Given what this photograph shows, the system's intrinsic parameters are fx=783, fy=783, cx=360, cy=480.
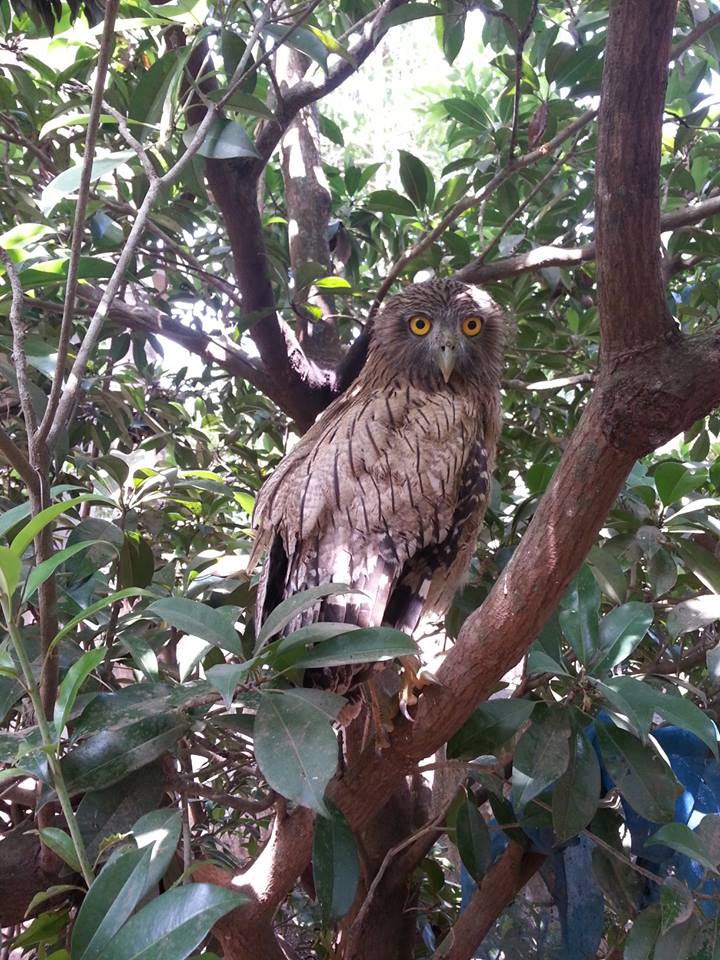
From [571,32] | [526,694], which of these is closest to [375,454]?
[526,694]

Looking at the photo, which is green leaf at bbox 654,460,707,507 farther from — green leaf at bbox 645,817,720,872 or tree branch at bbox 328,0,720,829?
green leaf at bbox 645,817,720,872

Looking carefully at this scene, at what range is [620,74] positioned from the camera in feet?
3.91

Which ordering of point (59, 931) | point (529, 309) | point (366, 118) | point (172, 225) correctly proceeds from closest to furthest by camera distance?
point (59, 931), point (172, 225), point (529, 309), point (366, 118)

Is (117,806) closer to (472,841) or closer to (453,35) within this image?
(472,841)

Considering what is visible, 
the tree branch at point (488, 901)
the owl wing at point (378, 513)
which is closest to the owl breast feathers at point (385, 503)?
the owl wing at point (378, 513)

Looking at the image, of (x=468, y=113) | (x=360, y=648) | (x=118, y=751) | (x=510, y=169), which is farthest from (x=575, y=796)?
(x=468, y=113)

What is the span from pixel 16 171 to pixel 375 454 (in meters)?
1.42

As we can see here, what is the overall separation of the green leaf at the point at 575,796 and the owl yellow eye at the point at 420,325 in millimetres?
1147

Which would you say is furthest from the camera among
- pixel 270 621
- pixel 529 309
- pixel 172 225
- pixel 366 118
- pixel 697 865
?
pixel 366 118

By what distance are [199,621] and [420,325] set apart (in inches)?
50.3

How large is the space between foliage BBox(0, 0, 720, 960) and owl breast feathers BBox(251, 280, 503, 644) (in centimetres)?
24

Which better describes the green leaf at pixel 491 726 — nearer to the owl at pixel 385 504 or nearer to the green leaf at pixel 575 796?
the green leaf at pixel 575 796

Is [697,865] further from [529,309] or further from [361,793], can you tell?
[529,309]

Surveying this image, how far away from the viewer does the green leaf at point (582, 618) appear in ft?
4.86
